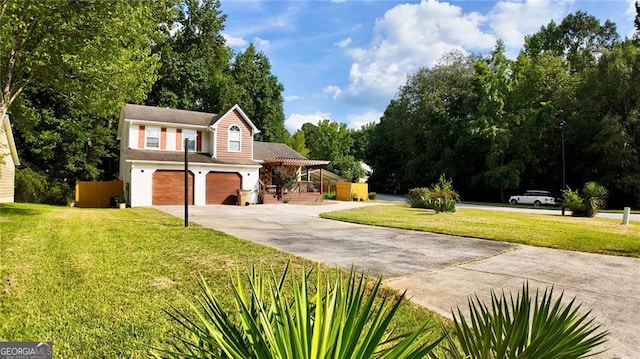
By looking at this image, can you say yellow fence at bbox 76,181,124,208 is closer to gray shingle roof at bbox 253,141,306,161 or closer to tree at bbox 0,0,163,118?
gray shingle roof at bbox 253,141,306,161

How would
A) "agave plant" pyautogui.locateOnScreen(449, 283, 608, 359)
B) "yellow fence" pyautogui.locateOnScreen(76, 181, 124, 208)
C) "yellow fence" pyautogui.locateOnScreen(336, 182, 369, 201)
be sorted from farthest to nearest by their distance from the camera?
"yellow fence" pyautogui.locateOnScreen(336, 182, 369, 201) < "yellow fence" pyautogui.locateOnScreen(76, 181, 124, 208) < "agave plant" pyautogui.locateOnScreen(449, 283, 608, 359)

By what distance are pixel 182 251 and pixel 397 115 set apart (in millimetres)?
38835

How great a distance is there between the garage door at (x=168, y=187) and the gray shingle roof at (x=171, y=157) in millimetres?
855

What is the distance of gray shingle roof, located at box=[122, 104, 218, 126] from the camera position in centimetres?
2242

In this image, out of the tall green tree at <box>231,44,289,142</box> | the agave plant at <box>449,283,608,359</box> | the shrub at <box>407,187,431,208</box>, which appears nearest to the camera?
the agave plant at <box>449,283,608,359</box>

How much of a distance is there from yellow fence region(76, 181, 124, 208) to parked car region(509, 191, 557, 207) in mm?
30748

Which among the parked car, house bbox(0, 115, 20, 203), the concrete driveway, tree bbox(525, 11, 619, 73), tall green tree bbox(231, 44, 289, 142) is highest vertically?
tree bbox(525, 11, 619, 73)

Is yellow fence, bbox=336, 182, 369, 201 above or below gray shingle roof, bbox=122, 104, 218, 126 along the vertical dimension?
below

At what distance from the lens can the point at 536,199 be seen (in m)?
30.0

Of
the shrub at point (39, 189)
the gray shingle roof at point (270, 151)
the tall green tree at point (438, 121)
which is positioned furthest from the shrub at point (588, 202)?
the shrub at point (39, 189)

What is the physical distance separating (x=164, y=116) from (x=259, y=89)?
16060mm

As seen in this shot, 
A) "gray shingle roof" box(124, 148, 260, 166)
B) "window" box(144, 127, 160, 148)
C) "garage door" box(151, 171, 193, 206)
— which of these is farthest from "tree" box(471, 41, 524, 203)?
"window" box(144, 127, 160, 148)

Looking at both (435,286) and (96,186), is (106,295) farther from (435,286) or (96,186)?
(96,186)

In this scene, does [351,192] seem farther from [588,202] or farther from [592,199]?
[592,199]
